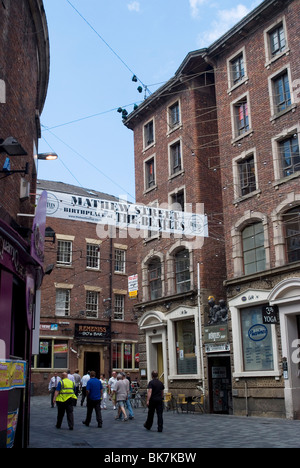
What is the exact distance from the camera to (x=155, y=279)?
90.5ft

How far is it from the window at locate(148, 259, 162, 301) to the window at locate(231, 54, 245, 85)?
9.84 meters

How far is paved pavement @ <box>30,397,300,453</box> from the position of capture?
11.7m

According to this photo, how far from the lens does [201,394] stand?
22.9 metres

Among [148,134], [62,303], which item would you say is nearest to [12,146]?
[148,134]

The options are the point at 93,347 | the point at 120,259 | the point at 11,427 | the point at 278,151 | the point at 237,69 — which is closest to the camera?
the point at 11,427

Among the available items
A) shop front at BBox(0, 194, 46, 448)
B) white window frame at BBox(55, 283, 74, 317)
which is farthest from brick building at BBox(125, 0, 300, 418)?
white window frame at BBox(55, 283, 74, 317)

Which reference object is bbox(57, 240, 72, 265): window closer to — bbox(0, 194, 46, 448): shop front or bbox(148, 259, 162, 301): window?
bbox(148, 259, 162, 301): window

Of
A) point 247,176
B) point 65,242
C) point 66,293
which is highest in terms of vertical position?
point 65,242

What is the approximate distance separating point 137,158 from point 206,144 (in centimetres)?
601

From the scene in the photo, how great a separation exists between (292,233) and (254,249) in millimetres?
2107

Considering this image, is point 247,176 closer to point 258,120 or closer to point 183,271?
point 258,120

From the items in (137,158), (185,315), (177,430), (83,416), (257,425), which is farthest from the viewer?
(137,158)
